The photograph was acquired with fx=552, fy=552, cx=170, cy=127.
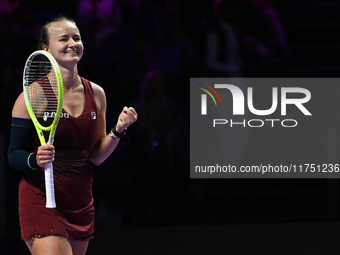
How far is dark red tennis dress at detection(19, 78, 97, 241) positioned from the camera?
81.6 inches

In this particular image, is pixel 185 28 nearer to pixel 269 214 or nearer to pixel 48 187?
pixel 269 214

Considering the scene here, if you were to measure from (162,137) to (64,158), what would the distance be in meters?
2.13

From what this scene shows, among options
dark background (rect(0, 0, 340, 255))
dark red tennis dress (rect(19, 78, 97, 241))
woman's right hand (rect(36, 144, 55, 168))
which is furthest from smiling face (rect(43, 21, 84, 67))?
dark background (rect(0, 0, 340, 255))

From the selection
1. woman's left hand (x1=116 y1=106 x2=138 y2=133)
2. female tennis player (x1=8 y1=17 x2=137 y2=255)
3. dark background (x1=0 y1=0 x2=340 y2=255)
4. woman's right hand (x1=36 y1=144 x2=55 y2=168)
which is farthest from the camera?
dark background (x1=0 y1=0 x2=340 y2=255)

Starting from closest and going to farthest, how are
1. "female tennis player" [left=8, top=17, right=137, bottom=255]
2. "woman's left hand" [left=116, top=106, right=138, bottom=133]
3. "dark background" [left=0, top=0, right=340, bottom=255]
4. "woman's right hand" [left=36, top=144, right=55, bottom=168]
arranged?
"woman's right hand" [left=36, top=144, right=55, bottom=168] → "female tennis player" [left=8, top=17, right=137, bottom=255] → "woman's left hand" [left=116, top=106, right=138, bottom=133] → "dark background" [left=0, top=0, right=340, bottom=255]

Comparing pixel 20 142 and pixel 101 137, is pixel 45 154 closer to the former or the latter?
pixel 20 142

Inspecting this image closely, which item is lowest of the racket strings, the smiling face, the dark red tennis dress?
the dark red tennis dress

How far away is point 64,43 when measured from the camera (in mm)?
2137

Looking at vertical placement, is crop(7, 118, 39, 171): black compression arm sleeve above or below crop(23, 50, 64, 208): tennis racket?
below

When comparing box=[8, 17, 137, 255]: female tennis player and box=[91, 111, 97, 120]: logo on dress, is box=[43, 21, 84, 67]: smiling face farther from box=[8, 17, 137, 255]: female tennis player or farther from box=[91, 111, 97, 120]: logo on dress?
box=[91, 111, 97, 120]: logo on dress

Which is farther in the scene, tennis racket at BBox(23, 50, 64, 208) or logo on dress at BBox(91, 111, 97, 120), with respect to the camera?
logo on dress at BBox(91, 111, 97, 120)

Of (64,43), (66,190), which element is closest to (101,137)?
(66,190)

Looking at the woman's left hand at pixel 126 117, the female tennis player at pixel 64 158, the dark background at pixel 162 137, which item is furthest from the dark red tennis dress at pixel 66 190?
the dark background at pixel 162 137

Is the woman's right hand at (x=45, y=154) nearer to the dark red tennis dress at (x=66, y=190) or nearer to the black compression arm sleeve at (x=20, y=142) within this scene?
the black compression arm sleeve at (x=20, y=142)
